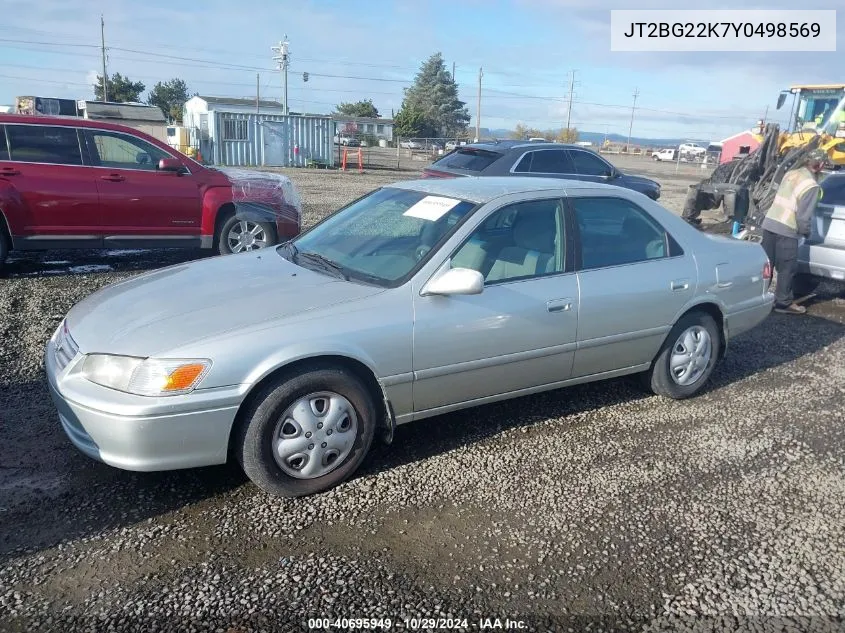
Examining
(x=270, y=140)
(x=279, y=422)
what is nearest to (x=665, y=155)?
(x=270, y=140)

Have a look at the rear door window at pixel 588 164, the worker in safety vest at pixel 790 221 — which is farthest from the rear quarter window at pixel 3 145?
the worker in safety vest at pixel 790 221

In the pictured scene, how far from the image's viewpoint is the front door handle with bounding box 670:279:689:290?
4547mm

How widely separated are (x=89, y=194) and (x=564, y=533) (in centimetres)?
669

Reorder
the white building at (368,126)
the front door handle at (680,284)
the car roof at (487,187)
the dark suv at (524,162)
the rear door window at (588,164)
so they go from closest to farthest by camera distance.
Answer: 1. the car roof at (487,187)
2. the front door handle at (680,284)
3. the dark suv at (524,162)
4. the rear door window at (588,164)
5. the white building at (368,126)

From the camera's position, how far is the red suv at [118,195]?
735cm

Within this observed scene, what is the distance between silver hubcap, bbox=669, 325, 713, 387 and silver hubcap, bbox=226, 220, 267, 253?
5516 millimetres

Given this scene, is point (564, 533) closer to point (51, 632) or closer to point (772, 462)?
point (772, 462)

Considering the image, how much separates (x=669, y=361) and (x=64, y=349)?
12.5 ft

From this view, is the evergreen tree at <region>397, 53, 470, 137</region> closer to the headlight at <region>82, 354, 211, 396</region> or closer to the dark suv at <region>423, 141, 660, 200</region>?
the dark suv at <region>423, 141, 660, 200</region>

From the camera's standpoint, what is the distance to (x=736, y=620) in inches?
105

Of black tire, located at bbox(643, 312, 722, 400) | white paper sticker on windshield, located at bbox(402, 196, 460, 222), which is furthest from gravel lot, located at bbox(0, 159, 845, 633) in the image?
white paper sticker on windshield, located at bbox(402, 196, 460, 222)

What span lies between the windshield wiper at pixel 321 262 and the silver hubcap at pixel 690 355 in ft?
8.04

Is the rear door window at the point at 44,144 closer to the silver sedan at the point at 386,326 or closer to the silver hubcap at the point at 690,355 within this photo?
the silver sedan at the point at 386,326

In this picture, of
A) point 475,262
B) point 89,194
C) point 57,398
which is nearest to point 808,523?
point 475,262
